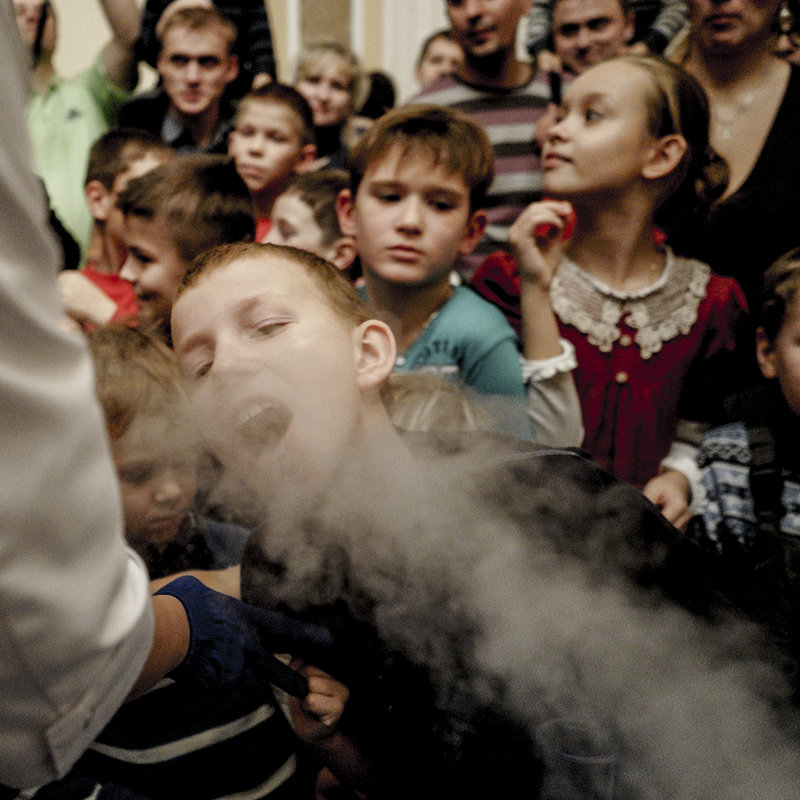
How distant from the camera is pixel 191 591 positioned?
0.95 meters

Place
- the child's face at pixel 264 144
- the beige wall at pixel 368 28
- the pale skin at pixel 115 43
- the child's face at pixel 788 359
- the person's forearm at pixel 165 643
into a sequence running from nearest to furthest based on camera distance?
the person's forearm at pixel 165 643
the child's face at pixel 788 359
the child's face at pixel 264 144
the pale skin at pixel 115 43
the beige wall at pixel 368 28

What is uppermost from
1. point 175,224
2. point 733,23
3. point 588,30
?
point 733,23

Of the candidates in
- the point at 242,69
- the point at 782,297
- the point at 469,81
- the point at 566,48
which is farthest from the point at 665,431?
the point at 242,69

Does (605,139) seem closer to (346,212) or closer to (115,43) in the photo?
(346,212)

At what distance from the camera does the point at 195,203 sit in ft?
7.25

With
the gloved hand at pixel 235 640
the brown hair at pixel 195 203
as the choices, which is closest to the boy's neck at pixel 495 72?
the brown hair at pixel 195 203

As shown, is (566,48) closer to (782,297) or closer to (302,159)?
(302,159)

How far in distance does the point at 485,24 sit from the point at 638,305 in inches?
42.0

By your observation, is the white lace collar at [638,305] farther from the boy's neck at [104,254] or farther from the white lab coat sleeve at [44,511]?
the white lab coat sleeve at [44,511]

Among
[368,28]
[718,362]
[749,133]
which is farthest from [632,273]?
[368,28]

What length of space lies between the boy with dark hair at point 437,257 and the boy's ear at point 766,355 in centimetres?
40

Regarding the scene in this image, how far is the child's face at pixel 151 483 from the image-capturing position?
52.2 inches

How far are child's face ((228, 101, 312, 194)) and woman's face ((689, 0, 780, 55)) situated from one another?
4.55 feet

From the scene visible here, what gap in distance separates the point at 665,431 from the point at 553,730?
110 cm
